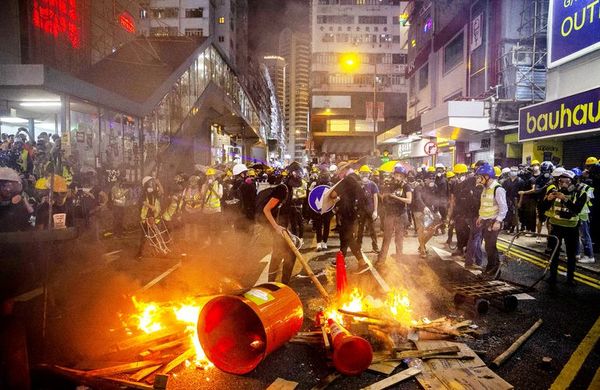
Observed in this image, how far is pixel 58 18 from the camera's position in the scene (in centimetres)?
1881

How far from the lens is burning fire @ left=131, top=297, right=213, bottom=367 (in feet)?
14.2

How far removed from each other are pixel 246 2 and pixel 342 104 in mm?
37215

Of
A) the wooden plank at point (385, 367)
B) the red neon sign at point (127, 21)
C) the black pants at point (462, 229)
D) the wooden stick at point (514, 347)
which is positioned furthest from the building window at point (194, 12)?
the wooden plank at point (385, 367)

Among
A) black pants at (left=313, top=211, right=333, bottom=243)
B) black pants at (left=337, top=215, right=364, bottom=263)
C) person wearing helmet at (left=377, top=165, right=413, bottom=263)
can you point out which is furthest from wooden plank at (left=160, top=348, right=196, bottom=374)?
black pants at (left=313, top=211, right=333, bottom=243)

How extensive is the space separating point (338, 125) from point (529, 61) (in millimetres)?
51203

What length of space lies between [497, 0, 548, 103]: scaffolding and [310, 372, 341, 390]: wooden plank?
18629 mm

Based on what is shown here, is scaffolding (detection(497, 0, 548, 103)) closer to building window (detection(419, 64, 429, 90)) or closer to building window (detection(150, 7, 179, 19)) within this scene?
building window (detection(419, 64, 429, 90))

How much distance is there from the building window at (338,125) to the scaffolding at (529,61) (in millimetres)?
50515

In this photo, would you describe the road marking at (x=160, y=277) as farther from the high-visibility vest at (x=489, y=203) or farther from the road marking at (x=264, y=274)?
the high-visibility vest at (x=489, y=203)

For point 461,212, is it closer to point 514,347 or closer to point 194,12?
point 514,347

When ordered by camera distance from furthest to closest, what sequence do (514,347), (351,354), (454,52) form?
1. (454,52)
2. (514,347)
3. (351,354)

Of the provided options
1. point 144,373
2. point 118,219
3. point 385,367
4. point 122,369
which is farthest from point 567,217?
point 118,219

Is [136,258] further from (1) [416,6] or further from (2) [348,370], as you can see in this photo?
(1) [416,6]

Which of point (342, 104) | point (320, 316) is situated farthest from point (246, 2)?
→ point (320, 316)
